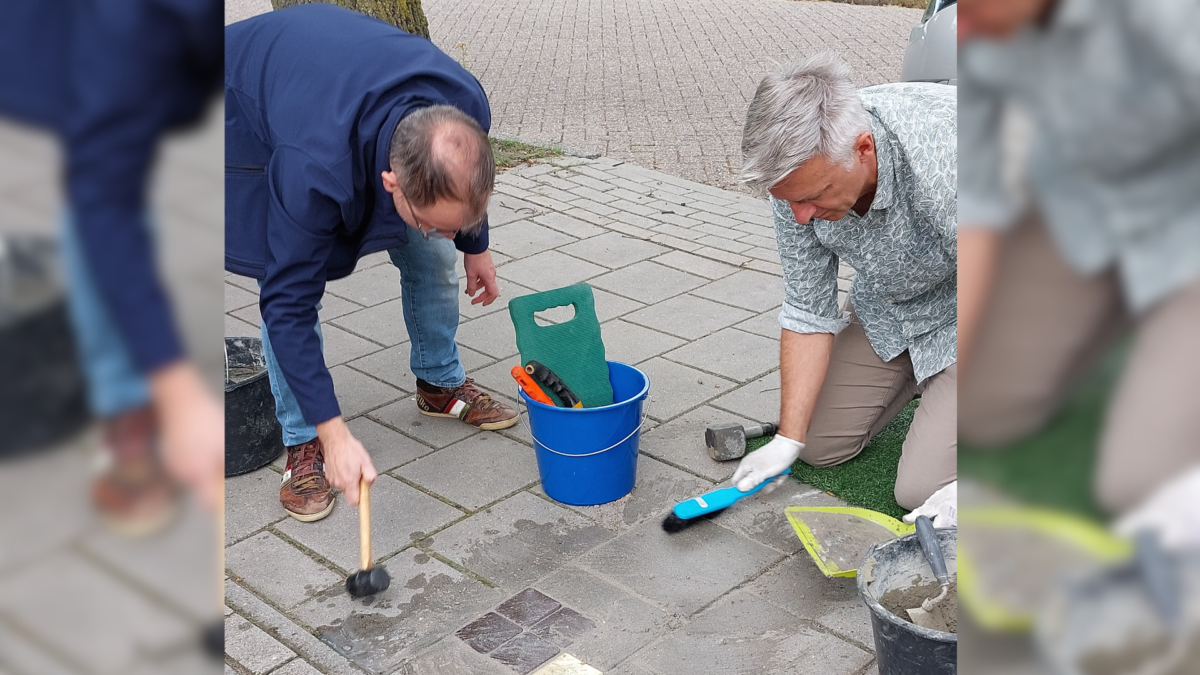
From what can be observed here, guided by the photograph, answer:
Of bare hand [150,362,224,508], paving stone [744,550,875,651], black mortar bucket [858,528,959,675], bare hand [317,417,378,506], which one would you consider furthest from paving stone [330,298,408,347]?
bare hand [150,362,224,508]

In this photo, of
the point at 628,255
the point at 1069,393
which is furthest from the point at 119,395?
the point at 628,255

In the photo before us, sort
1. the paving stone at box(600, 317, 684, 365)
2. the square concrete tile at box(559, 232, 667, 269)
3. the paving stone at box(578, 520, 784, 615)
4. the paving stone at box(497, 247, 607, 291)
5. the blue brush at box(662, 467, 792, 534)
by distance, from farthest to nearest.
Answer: the square concrete tile at box(559, 232, 667, 269), the paving stone at box(497, 247, 607, 291), the paving stone at box(600, 317, 684, 365), the blue brush at box(662, 467, 792, 534), the paving stone at box(578, 520, 784, 615)

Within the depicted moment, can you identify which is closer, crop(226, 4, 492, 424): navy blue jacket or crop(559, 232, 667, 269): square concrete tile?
crop(226, 4, 492, 424): navy blue jacket

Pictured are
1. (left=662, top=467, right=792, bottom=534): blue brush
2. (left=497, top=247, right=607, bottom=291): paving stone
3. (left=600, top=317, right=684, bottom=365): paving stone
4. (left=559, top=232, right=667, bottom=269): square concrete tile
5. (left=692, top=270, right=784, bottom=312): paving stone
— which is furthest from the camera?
(left=559, top=232, right=667, bottom=269): square concrete tile

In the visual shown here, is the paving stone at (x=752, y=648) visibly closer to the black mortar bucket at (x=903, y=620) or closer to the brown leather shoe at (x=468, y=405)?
the black mortar bucket at (x=903, y=620)

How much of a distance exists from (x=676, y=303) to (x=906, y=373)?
1.56 m

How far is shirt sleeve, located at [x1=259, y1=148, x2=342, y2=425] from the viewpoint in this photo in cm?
245

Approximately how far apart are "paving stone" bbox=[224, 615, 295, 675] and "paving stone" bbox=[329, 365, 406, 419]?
1.18 m

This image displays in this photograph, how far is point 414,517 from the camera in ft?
10.1

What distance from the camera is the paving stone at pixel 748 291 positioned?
4.66m

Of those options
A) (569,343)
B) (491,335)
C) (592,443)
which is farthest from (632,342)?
(592,443)

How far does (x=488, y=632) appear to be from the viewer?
2.57 metres

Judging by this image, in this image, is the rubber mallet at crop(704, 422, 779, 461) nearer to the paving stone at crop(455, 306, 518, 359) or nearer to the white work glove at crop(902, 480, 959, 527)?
the white work glove at crop(902, 480, 959, 527)

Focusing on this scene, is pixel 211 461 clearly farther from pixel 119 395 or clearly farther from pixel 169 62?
pixel 169 62
